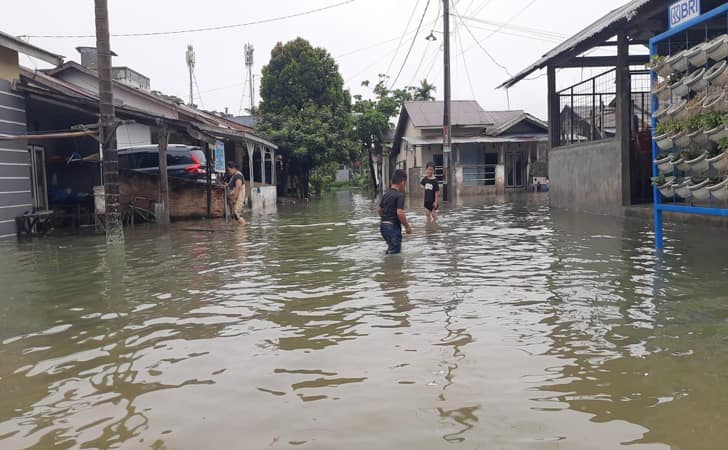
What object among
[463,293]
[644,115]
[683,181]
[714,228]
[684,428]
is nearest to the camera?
[684,428]

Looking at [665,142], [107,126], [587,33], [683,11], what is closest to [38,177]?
[107,126]

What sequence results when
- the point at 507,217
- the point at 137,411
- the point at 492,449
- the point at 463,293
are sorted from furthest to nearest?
the point at 507,217
the point at 463,293
the point at 137,411
the point at 492,449

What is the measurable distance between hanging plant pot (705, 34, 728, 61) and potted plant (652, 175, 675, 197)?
203 centimetres

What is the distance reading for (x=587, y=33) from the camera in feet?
50.6

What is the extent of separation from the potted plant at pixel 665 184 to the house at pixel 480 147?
24.6m

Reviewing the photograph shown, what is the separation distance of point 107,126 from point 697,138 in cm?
1051

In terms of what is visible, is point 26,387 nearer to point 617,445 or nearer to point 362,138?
point 617,445

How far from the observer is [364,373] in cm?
448

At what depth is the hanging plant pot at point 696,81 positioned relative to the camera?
28.0 ft

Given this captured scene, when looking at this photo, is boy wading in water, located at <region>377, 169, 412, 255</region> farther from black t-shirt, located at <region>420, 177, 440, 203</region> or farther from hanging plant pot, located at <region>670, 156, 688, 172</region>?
black t-shirt, located at <region>420, 177, 440, 203</region>

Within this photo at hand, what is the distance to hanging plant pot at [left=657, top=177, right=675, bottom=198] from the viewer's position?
963 cm

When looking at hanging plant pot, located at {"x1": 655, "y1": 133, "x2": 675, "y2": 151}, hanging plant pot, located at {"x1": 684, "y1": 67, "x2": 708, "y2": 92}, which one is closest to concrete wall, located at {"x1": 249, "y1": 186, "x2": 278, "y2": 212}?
hanging plant pot, located at {"x1": 655, "y1": 133, "x2": 675, "y2": 151}

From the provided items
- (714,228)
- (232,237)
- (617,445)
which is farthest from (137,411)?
(714,228)

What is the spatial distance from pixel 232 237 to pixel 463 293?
8394 millimetres
